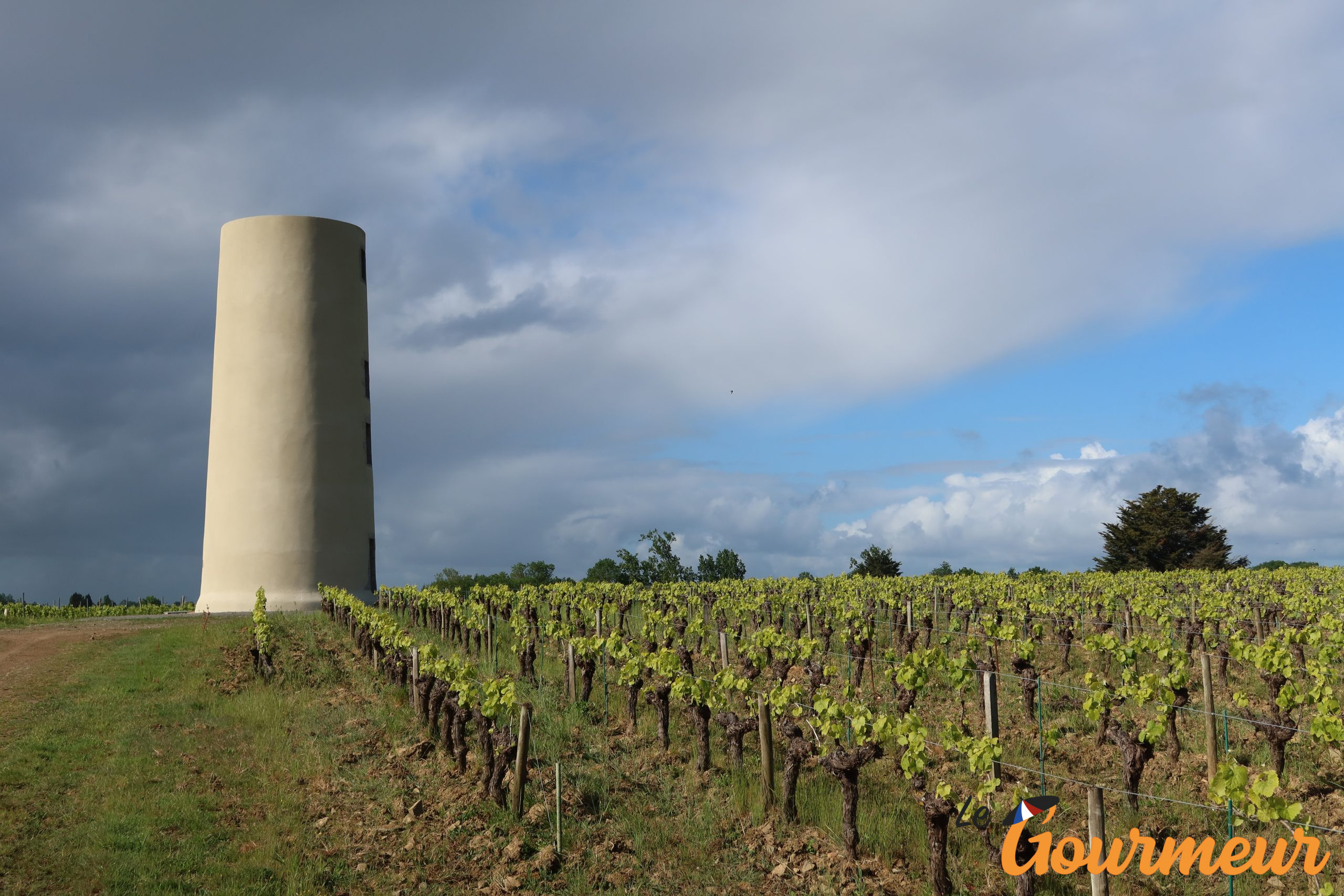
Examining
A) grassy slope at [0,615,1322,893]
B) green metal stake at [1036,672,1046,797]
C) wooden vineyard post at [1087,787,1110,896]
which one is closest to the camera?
wooden vineyard post at [1087,787,1110,896]

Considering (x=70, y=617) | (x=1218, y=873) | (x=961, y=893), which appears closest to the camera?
(x=961, y=893)

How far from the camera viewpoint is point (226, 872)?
1031 centimetres

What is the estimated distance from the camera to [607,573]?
51.9 m

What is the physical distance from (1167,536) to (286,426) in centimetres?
4939

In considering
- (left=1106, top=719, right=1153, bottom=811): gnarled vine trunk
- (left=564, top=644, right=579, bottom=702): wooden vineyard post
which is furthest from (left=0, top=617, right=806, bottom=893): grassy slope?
(left=1106, top=719, right=1153, bottom=811): gnarled vine trunk

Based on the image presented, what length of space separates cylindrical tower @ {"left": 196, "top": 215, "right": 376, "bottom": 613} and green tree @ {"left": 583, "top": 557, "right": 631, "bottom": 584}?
1720 centimetres

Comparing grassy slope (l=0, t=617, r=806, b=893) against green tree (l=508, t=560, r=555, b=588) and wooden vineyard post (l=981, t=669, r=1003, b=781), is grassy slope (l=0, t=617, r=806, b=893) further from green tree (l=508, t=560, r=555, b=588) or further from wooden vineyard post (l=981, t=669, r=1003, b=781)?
green tree (l=508, t=560, r=555, b=588)

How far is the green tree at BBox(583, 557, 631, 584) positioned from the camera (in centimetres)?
5103

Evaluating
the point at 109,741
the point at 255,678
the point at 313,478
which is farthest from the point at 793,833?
the point at 313,478

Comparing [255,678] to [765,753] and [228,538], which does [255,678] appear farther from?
[228,538]

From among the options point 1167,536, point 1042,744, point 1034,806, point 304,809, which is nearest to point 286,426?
point 304,809

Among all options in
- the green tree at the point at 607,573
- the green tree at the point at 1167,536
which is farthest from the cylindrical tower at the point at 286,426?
the green tree at the point at 1167,536

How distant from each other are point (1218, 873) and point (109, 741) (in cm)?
1507

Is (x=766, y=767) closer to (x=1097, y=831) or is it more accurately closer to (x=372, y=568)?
(x=1097, y=831)
